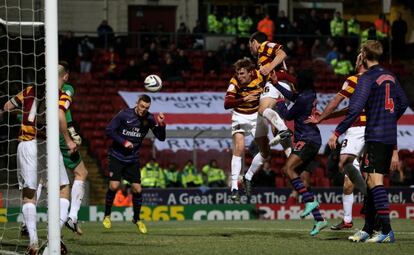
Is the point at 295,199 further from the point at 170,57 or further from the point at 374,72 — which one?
the point at 374,72

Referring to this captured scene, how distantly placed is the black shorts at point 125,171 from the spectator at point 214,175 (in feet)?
31.7

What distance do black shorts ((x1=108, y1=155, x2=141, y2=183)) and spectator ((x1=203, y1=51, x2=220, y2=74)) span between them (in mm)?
14799

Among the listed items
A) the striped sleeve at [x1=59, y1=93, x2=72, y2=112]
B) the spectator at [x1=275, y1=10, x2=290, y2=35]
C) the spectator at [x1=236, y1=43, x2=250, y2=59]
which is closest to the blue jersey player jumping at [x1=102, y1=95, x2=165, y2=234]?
the striped sleeve at [x1=59, y1=93, x2=72, y2=112]

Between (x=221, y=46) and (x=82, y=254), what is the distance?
21682 mm

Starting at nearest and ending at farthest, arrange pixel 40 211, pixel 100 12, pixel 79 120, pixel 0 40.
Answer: pixel 0 40, pixel 40 211, pixel 79 120, pixel 100 12

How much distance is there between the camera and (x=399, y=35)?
34438mm

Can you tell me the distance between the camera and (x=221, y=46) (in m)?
31.9

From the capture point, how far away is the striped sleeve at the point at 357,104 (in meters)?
11.3

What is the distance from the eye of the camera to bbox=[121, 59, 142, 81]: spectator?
30203mm

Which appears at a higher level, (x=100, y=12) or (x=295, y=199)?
(x=100, y=12)

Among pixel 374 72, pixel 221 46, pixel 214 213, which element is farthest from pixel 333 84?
pixel 374 72

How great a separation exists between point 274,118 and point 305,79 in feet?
2.48

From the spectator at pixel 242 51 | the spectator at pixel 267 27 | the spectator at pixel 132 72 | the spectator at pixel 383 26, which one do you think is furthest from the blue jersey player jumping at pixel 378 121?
the spectator at pixel 383 26

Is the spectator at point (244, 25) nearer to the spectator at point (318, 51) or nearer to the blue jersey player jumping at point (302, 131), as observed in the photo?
the spectator at point (318, 51)
